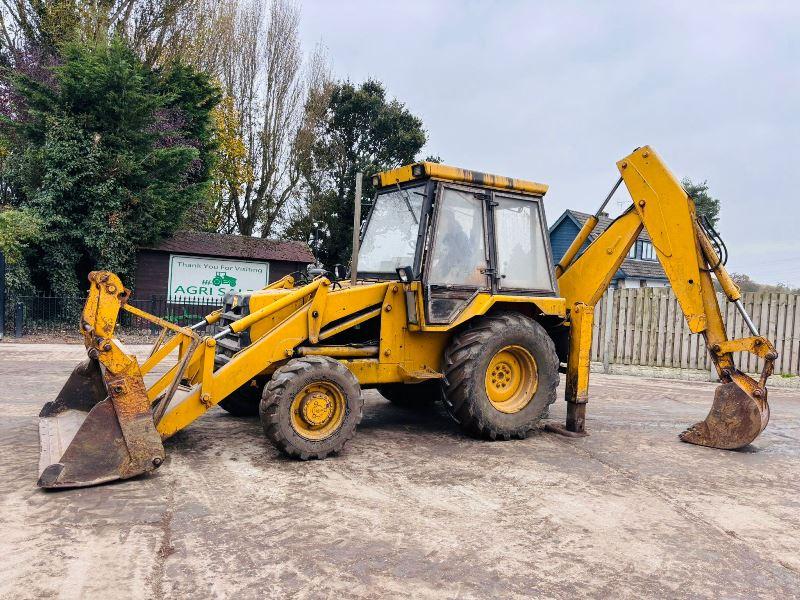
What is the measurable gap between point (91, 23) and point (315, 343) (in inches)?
697

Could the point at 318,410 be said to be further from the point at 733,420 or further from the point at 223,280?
the point at 223,280

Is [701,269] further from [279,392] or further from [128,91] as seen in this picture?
[128,91]

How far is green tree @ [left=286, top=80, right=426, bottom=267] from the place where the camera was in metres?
25.3

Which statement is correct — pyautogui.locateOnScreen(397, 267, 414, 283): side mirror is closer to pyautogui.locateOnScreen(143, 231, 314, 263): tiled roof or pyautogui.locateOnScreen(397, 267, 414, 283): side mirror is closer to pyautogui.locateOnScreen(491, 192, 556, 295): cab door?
pyautogui.locateOnScreen(491, 192, 556, 295): cab door

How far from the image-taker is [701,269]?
20.6 feet

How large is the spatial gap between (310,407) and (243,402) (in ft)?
6.12

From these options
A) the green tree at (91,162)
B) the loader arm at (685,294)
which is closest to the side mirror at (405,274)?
the loader arm at (685,294)

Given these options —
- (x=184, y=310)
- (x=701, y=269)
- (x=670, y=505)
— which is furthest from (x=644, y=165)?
(x=184, y=310)

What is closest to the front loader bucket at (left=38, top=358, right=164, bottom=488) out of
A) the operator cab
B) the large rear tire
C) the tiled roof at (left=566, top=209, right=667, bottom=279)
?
the operator cab

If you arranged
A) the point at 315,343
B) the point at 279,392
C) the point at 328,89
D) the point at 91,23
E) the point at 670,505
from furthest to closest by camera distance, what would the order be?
the point at 328,89 → the point at 91,23 → the point at 315,343 → the point at 279,392 → the point at 670,505

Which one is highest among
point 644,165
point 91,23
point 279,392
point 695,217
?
point 91,23

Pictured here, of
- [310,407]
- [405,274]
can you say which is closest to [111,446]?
[310,407]

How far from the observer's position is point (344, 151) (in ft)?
86.3

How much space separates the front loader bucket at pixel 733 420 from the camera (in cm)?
587
